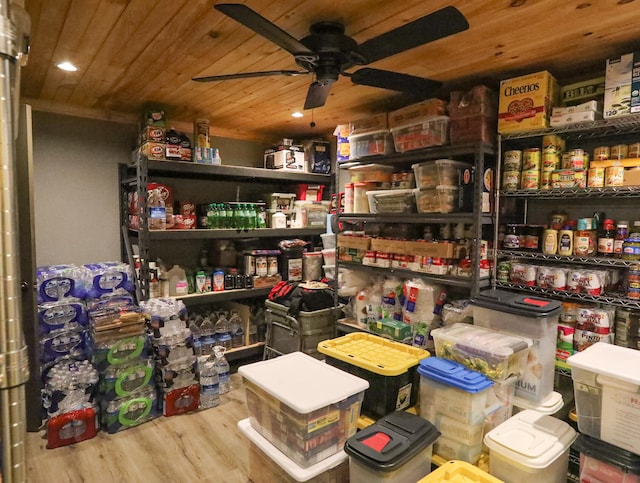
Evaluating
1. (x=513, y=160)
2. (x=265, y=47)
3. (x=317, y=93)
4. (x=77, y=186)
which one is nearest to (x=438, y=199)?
(x=513, y=160)

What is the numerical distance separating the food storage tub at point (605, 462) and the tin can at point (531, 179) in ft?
4.37

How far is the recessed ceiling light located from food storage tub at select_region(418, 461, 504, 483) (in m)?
2.70

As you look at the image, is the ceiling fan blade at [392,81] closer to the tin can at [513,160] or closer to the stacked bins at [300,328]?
the tin can at [513,160]

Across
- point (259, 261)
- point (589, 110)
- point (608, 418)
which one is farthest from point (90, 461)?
point (589, 110)

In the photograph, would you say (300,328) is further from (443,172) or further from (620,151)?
(620,151)

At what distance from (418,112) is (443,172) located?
1.42 feet

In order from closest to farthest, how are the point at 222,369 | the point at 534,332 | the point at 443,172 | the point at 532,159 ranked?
the point at 534,332 < the point at 532,159 < the point at 443,172 < the point at 222,369

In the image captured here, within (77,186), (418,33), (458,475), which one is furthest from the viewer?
(77,186)

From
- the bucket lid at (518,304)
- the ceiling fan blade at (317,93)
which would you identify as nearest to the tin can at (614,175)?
the bucket lid at (518,304)

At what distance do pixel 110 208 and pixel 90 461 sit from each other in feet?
6.65

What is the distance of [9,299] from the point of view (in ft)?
2.62

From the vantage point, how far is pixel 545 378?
1.75 meters

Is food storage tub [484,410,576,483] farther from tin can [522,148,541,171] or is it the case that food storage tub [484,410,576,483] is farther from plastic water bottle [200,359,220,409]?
plastic water bottle [200,359,220,409]

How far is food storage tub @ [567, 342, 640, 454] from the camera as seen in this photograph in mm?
1287
